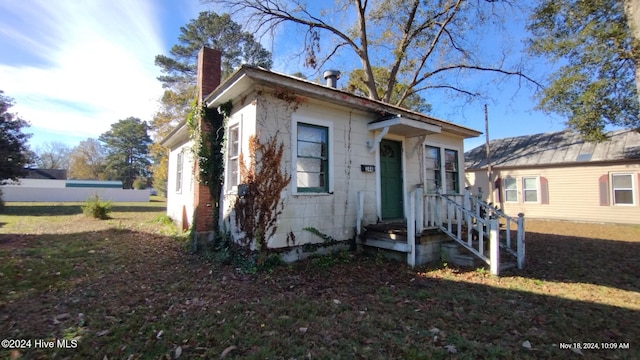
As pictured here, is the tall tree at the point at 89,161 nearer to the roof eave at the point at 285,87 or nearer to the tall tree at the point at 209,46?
the tall tree at the point at 209,46

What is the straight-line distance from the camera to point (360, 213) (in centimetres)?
663

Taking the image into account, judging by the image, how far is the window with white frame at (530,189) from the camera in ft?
52.2

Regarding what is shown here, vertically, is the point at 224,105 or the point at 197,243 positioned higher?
the point at 224,105

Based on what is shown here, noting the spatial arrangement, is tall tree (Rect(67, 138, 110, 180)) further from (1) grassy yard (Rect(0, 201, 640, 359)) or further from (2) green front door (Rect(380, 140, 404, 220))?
(2) green front door (Rect(380, 140, 404, 220))

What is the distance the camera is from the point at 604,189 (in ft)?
45.0

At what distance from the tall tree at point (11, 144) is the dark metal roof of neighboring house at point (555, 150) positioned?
87.3ft

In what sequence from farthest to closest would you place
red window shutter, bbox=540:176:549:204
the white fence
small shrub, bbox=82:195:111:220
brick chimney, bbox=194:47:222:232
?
the white fence
red window shutter, bbox=540:176:549:204
small shrub, bbox=82:195:111:220
brick chimney, bbox=194:47:222:232

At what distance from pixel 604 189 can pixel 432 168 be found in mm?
10829

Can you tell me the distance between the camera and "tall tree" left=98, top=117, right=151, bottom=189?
46.3 m

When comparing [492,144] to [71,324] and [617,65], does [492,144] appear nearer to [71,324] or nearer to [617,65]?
[617,65]

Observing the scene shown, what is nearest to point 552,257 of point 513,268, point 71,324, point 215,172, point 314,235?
point 513,268

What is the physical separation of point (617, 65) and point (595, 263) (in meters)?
8.10

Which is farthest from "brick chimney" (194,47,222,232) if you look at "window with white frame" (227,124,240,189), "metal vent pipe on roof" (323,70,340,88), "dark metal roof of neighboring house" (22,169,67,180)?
"dark metal roof of neighboring house" (22,169,67,180)

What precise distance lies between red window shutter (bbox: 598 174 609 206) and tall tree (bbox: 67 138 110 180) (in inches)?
2201
